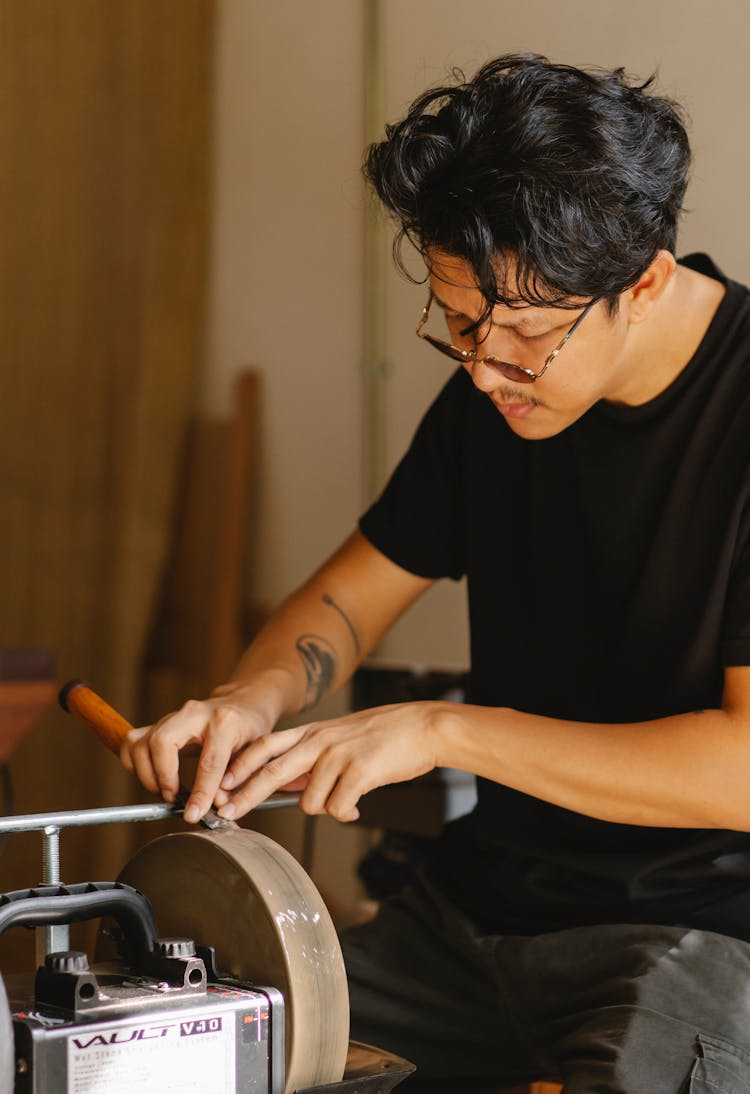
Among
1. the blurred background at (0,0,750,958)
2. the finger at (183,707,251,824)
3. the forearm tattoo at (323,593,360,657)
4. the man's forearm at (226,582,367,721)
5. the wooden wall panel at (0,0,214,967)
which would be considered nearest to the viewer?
the finger at (183,707,251,824)

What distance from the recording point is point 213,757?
1.24 m

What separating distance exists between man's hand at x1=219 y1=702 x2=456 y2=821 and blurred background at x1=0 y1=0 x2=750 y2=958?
1.78 metres

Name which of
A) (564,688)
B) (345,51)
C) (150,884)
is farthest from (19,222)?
(150,884)

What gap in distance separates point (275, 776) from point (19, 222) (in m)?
2.69

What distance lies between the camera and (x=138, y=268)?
3672mm

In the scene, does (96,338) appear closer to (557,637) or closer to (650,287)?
(557,637)

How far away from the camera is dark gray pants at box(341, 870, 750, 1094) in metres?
1.22

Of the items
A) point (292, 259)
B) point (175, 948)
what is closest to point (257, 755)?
point (175, 948)

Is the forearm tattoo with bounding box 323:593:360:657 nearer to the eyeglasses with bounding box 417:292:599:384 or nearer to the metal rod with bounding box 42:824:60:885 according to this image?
the eyeglasses with bounding box 417:292:599:384

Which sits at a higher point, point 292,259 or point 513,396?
point 292,259

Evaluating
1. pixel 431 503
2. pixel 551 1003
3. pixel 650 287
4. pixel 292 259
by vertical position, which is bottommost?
pixel 551 1003

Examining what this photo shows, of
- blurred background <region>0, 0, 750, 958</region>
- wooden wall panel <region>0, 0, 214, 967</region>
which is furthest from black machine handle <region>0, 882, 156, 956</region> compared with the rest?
wooden wall panel <region>0, 0, 214, 967</region>

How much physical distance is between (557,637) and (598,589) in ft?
0.26

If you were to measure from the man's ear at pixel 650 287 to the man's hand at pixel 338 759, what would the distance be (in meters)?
0.49
